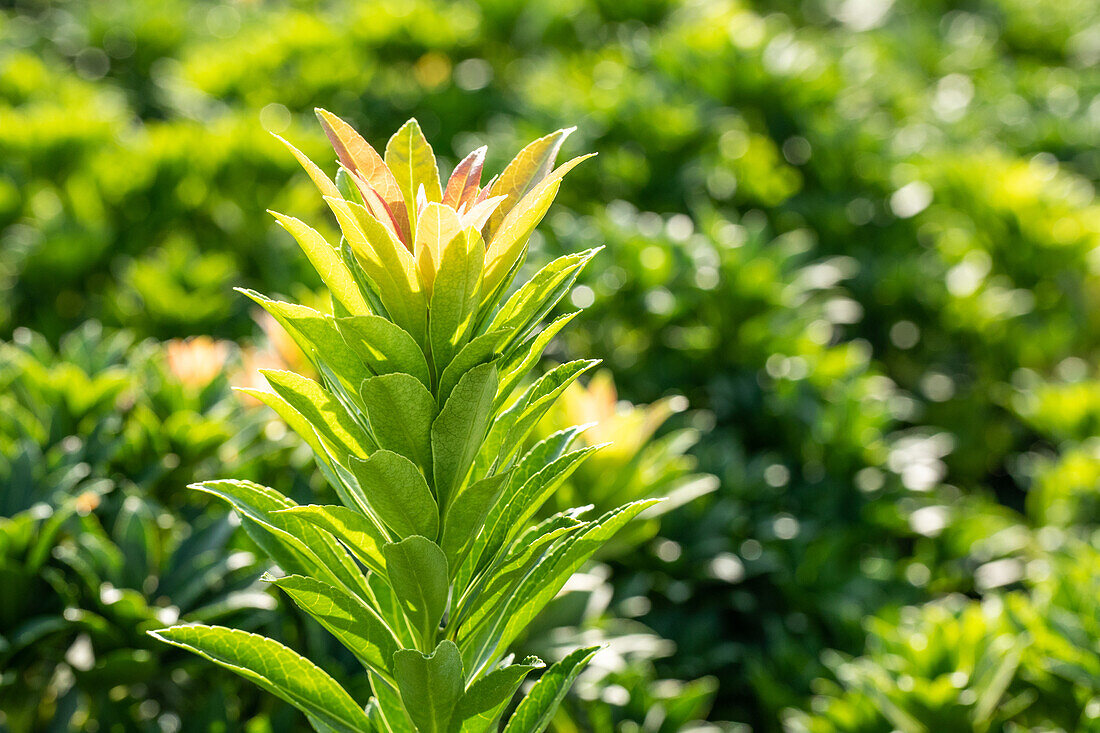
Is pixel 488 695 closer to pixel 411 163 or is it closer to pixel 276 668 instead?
pixel 276 668

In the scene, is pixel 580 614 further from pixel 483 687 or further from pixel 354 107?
pixel 354 107

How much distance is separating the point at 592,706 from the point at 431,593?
2.68ft

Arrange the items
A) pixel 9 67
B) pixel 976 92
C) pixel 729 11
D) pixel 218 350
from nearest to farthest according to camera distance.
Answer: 1. pixel 218 350
2. pixel 9 67
3. pixel 729 11
4. pixel 976 92

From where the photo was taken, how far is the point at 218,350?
2145mm

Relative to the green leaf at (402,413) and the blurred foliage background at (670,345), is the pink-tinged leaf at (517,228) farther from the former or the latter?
the blurred foliage background at (670,345)

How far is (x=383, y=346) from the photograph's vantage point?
1.01 m

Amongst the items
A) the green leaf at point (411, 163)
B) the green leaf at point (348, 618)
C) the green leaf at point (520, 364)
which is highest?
the green leaf at point (411, 163)

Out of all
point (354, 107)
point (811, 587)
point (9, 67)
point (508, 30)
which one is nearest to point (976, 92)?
point (508, 30)

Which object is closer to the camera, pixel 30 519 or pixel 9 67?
pixel 30 519

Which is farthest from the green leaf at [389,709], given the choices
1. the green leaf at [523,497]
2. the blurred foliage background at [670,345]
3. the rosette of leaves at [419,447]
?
the blurred foliage background at [670,345]

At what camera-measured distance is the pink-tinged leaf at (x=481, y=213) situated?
1.04 m

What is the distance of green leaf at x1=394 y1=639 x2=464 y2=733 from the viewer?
1.04 m

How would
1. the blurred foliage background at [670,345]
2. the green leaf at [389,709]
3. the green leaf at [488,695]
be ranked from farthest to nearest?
the blurred foliage background at [670,345] → the green leaf at [389,709] → the green leaf at [488,695]

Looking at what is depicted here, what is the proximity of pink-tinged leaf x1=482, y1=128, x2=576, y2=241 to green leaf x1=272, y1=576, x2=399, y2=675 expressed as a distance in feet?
1.45
